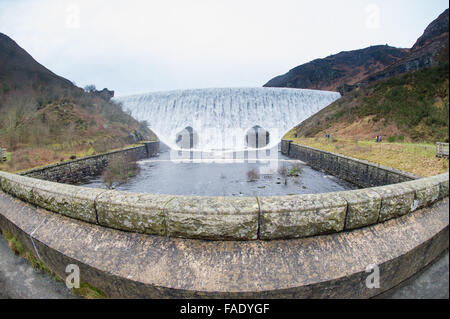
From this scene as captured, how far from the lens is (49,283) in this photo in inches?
74.0

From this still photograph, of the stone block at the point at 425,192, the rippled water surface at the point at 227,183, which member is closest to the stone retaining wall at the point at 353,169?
the rippled water surface at the point at 227,183

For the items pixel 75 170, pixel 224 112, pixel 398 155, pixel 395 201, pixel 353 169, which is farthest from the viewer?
pixel 224 112

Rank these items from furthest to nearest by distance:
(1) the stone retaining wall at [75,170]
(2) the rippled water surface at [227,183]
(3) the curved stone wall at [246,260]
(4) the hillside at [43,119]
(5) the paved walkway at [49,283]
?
(4) the hillside at [43,119], (1) the stone retaining wall at [75,170], (2) the rippled water surface at [227,183], (3) the curved stone wall at [246,260], (5) the paved walkway at [49,283]

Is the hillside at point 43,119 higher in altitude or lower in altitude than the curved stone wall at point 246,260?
higher

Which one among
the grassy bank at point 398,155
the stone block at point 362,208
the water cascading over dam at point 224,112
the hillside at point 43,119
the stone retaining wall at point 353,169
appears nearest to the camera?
the stone block at point 362,208

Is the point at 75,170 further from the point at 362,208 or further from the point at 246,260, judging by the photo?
the point at 362,208

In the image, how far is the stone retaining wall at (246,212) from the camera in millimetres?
1652

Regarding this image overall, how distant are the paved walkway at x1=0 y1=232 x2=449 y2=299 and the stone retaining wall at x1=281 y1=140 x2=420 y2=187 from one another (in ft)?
22.8

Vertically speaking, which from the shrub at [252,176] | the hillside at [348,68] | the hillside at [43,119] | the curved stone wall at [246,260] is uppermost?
the hillside at [348,68]

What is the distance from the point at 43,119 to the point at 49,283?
70.3 feet

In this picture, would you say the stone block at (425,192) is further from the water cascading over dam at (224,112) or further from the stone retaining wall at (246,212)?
the water cascading over dam at (224,112)

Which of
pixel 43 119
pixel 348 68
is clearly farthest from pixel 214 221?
pixel 348 68

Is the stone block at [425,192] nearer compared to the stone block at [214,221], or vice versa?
the stone block at [214,221]

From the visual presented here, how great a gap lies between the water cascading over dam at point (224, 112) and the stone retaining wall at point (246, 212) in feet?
91.3
